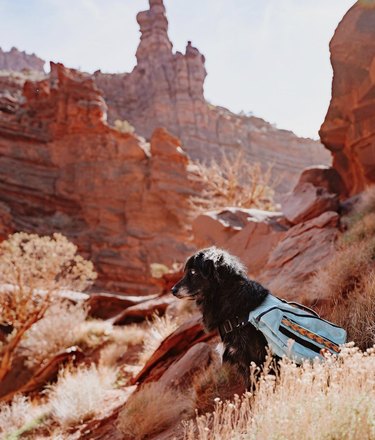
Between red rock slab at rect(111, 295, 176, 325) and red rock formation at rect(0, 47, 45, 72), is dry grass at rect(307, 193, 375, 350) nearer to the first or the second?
red rock slab at rect(111, 295, 176, 325)

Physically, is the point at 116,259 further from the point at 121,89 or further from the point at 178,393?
the point at 121,89

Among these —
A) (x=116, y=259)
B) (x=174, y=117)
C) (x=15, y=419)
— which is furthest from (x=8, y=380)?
(x=174, y=117)

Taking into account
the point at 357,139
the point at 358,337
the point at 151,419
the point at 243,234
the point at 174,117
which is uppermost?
the point at 174,117

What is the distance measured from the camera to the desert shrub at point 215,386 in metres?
4.34

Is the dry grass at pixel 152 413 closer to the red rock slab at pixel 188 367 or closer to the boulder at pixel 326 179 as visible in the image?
the red rock slab at pixel 188 367

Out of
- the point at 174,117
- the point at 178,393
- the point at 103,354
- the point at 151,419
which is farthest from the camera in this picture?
the point at 174,117

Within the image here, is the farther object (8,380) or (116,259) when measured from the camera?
(116,259)

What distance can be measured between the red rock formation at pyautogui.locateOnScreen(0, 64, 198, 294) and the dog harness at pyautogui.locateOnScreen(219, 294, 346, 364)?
2489cm

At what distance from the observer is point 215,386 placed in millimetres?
4582

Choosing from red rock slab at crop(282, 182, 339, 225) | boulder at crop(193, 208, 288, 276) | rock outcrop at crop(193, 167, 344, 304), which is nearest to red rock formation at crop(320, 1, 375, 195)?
rock outcrop at crop(193, 167, 344, 304)

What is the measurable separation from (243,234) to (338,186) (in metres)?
3.35

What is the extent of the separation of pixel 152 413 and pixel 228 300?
183 centimetres

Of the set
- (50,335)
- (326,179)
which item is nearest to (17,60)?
(50,335)

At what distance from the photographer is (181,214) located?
30.3 m
